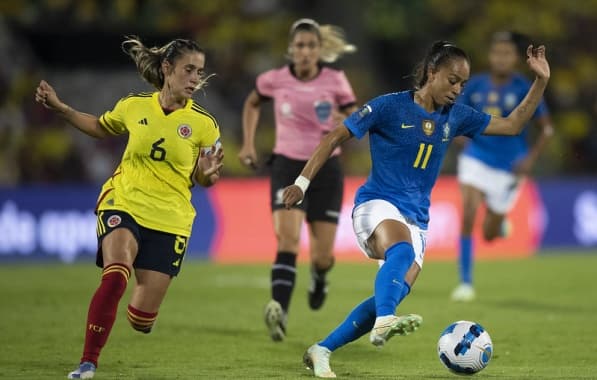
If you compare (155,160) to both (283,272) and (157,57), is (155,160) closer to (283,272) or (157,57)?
(157,57)

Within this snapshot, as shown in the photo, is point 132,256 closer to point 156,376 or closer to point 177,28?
point 156,376

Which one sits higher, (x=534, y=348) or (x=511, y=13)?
(x=511, y=13)

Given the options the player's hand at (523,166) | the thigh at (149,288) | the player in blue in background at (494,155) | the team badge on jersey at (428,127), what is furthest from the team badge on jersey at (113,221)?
the player's hand at (523,166)

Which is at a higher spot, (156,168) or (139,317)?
(156,168)

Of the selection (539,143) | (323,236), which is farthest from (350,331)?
(539,143)

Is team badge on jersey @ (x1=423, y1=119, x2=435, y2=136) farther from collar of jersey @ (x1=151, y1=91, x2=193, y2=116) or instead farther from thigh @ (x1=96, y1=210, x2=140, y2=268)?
thigh @ (x1=96, y1=210, x2=140, y2=268)

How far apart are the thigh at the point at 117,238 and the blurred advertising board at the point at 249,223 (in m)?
10.0

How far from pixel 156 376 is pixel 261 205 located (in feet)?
35.0

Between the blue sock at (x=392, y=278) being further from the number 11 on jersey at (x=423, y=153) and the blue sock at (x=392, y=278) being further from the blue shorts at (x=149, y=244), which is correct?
the blue shorts at (x=149, y=244)

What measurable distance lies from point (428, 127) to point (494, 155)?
19.0 feet

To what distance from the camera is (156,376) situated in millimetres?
7277

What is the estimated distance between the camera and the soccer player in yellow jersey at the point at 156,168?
7371 millimetres

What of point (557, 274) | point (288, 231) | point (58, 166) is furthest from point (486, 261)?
point (288, 231)

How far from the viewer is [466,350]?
276 inches
